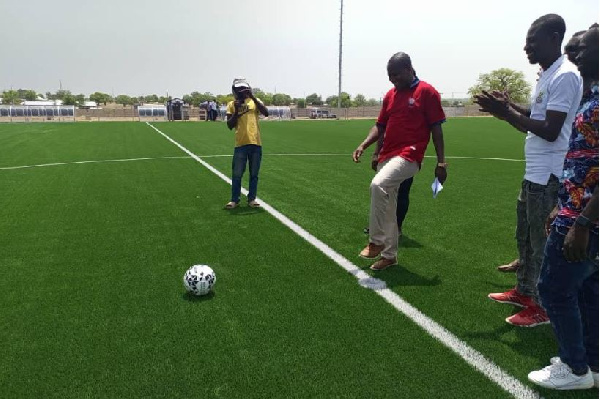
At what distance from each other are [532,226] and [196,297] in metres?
2.89

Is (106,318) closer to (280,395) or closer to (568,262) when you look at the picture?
(280,395)

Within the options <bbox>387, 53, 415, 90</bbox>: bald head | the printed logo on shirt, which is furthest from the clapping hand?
<bbox>387, 53, 415, 90</bbox>: bald head

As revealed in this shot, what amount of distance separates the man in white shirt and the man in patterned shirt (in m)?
0.49

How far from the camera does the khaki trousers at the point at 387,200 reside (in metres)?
4.89

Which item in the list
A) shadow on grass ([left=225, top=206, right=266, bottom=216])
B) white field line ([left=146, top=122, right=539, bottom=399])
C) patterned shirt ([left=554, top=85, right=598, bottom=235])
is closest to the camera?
patterned shirt ([left=554, top=85, right=598, bottom=235])

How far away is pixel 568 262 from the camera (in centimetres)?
262

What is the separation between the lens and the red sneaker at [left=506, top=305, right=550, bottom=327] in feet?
12.2

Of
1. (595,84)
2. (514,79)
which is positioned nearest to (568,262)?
(595,84)

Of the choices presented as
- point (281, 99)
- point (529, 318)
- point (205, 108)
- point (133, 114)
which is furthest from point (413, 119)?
point (281, 99)

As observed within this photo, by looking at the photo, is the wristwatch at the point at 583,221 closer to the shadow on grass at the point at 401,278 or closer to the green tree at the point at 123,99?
the shadow on grass at the point at 401,278

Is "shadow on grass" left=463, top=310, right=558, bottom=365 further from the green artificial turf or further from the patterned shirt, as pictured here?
the patterned shirt

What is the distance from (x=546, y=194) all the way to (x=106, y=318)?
11.7 ft

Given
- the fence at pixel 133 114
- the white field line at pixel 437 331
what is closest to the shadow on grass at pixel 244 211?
the white field line at pixel 437 331

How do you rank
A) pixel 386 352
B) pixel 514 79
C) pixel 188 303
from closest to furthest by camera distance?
1. pixel 386 352
2. pixel 188 303
3. pixel 514 79
